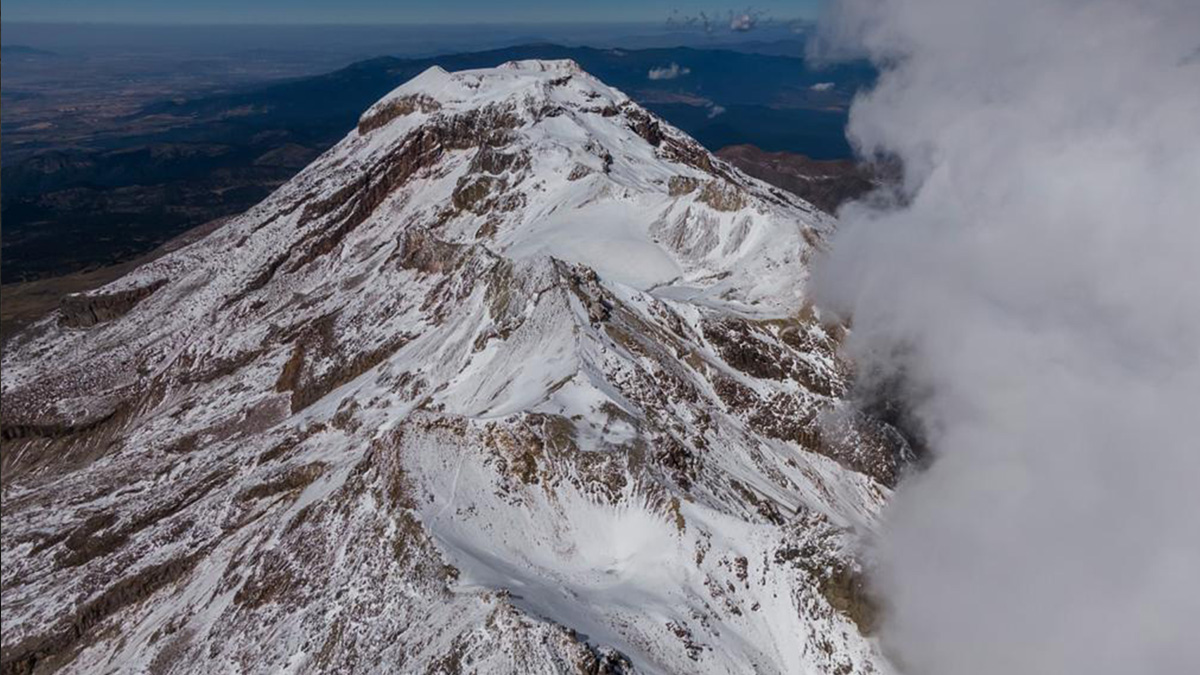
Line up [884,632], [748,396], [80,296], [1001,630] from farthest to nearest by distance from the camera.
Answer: [80,296] < [748,396] < [884,632] < [1001,630]

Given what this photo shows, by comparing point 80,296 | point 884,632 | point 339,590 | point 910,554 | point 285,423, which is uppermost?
point 910,554

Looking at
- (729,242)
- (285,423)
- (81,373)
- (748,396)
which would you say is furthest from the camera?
(81,373)

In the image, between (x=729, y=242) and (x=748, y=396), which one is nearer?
(x=748, y=396)

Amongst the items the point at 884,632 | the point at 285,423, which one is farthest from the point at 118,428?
the point at 884,632

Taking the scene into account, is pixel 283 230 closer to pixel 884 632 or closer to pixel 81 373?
pixel 81 373

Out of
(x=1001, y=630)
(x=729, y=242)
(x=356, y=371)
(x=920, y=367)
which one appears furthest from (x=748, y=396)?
(x=356, y=371)

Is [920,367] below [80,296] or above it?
above

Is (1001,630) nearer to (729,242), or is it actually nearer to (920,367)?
(920,367)
